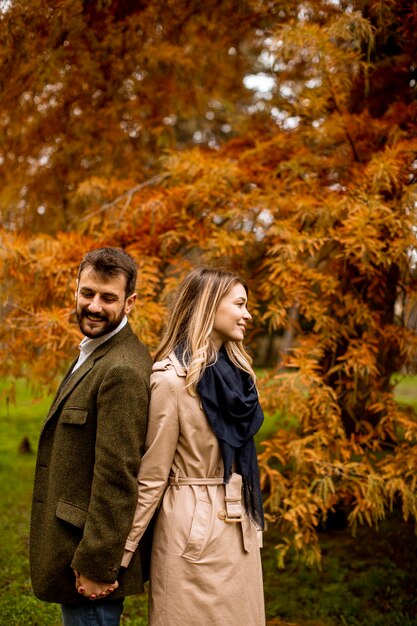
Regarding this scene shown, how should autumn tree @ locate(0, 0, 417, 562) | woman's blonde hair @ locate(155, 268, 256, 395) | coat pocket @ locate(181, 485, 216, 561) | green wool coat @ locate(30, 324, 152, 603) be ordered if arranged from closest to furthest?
1. green wool coat @ locate(30, 324, 152, 603)
2. coat pocket @ locate(181, 485, 216, 561)
3. woman's blonde hair @ locate(155, 268, 256, 395)
4. autumn tree @ locate(0, 0, 417, 562)

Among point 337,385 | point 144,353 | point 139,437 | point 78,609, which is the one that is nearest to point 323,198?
point 337,385

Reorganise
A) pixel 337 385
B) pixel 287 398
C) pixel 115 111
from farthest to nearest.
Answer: pixel 115 111 → pixel 337 385 → pixel 287 398

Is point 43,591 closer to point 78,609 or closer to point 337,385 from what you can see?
point 78,609

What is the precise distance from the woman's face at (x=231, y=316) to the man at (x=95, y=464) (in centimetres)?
28

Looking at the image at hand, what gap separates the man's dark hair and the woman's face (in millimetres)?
328

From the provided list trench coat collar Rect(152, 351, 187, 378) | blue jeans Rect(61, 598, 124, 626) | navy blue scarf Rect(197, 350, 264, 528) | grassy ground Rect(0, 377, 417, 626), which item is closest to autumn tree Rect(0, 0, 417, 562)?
grassy ground Rect(0, 377, 417, 626)

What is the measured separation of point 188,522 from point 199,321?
26.0 inches

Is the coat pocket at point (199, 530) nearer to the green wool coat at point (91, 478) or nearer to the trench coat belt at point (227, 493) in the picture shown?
the trench coat belt at point (227, 493)

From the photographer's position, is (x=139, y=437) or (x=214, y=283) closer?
(x=139, y=437)

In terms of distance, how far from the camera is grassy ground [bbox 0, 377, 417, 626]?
3361 mm

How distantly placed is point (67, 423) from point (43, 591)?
1.72 ft

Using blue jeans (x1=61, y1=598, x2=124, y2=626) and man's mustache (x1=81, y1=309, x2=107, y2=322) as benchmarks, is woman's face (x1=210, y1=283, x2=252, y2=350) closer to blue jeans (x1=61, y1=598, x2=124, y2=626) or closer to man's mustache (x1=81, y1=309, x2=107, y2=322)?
man's mustache (x1=81, y1=309, x2=107, y2=322)

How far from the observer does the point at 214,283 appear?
2.05 metres

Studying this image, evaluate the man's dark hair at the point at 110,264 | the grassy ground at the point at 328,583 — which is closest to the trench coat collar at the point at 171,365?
the man's dark hair at the point at 110,264
